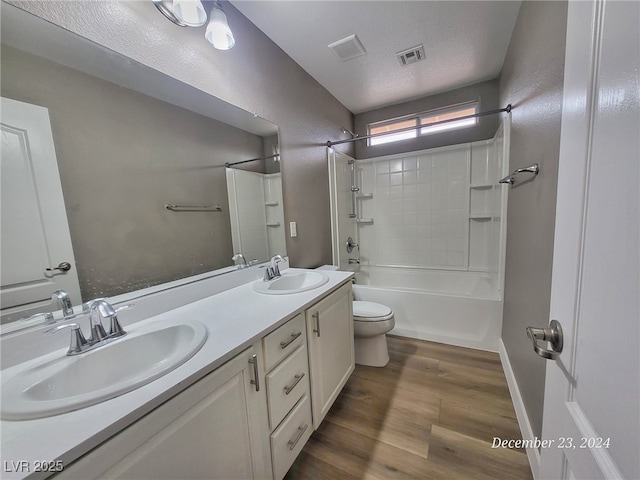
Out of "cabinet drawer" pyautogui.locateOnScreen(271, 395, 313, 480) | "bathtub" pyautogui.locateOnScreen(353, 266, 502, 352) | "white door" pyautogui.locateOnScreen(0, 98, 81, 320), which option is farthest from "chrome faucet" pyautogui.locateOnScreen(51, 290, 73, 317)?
"bathtub" pyautogui.locateOnScreen(353, 266, 502, 352)

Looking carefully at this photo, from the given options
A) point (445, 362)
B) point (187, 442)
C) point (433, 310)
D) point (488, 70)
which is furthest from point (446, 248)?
point (187, 442)

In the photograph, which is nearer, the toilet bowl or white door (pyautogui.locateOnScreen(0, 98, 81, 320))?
white door (pyautogui.locateOnScreen(0, 98, 81, 320))

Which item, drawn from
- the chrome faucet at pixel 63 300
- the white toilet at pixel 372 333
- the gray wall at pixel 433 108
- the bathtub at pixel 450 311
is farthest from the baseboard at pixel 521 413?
the gray wall at pixel 433 108

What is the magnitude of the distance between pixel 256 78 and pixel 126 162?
1.08 meters

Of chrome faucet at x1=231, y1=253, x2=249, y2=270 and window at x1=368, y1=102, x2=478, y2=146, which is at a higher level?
window at x1=368, y1=102, x2=478, y2=146

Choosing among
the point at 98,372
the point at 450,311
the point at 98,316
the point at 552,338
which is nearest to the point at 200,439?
the point at 98,372

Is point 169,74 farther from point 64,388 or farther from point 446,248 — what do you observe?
point 446,248

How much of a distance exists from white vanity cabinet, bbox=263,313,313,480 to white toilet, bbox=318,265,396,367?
82 cm

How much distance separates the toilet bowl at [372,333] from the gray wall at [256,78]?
26.2 inches

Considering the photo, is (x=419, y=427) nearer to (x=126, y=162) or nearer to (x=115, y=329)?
(x=115, y=329)

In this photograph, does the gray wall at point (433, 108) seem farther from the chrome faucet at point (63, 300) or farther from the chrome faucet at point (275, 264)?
the chrome faucet at point (63, 300)

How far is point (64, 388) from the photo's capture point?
68 centimetres

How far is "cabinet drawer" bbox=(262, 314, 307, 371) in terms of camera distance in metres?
0.94

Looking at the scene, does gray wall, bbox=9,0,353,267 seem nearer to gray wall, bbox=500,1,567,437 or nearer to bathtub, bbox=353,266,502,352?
bathtub, bbox=353,266,502,352
